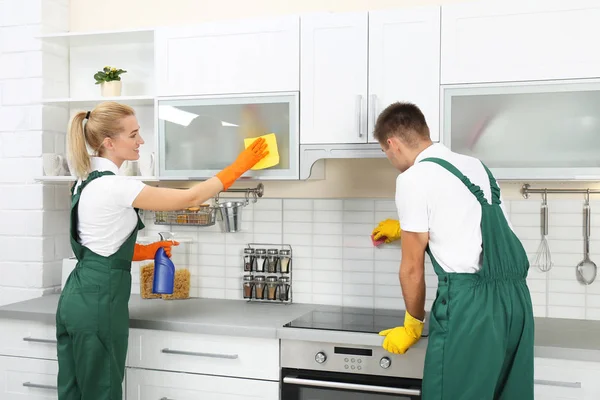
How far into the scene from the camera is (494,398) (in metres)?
2.32

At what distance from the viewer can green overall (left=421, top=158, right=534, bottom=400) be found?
7.13 feet

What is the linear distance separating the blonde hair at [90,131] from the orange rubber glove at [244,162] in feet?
1.53

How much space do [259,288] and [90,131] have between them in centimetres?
115

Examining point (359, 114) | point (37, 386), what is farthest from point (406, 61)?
point (37, 386)

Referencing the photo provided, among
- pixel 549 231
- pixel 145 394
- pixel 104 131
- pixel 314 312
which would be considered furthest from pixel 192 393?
pixel 549 231

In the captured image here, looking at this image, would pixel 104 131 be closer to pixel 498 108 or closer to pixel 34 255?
pixel 34 255

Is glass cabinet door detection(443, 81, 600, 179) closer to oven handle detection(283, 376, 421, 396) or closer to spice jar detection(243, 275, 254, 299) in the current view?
oven handle detection(283, 376, 421, 396)

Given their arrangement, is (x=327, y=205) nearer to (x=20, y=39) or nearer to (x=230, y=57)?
(x=230, y=57)

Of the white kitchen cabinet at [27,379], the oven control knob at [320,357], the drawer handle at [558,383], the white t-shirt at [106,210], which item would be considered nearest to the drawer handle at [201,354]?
the oven control knob at [320,357]

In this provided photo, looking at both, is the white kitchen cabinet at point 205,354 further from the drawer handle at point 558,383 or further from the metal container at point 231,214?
the drawer handle at point 558,383

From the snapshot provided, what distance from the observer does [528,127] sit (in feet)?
8.79

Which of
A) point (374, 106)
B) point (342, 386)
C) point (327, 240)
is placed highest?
point (374, 106)

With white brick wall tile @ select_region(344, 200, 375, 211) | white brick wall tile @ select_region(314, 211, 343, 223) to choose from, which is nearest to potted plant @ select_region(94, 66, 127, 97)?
white brick wall tile @ select_region(314, 211, 343, 223)

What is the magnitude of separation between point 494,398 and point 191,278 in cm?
174
